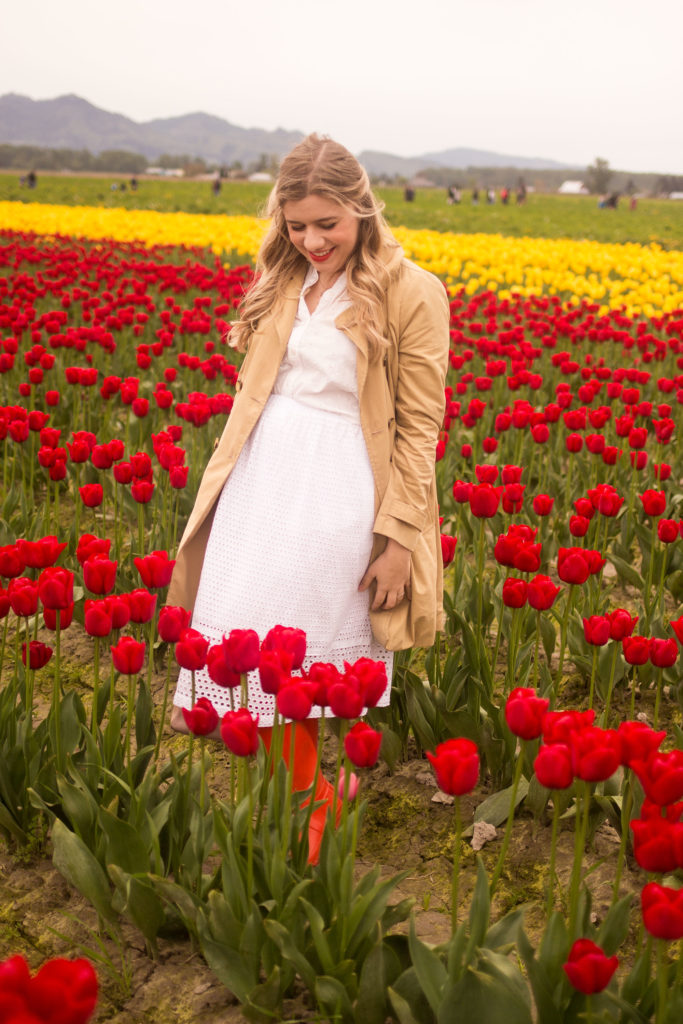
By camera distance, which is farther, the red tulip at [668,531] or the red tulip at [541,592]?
the red tulip at [668,531]

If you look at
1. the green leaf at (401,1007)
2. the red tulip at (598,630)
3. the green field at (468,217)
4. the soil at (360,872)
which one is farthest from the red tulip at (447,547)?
the green field at (468,217)

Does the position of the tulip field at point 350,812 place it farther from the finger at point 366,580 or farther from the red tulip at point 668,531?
the finger at point 366,580

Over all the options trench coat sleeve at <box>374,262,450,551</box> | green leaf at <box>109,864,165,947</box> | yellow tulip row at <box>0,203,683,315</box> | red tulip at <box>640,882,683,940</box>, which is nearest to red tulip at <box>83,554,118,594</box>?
green leaf at <box>109,864,165,947</box>

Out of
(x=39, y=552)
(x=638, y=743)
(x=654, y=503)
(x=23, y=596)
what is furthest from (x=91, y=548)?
(x=654, y=503)

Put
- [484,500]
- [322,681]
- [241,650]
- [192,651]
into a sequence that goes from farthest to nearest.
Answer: [484,500] < [192,651] < [241,650] < [322,681]

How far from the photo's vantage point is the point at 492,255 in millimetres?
17328

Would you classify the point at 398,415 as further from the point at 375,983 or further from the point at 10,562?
the point at 375,983

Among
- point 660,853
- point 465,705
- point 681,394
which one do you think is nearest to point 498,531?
point 681,394

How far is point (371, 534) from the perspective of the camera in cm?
303

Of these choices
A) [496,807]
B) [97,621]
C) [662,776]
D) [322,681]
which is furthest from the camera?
[496,807]

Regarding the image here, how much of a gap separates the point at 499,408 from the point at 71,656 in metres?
3.95

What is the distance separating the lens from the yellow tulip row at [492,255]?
1357 centimetres

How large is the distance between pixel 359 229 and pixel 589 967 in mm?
2151

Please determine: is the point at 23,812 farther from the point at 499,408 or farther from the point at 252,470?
the point at 499,408
